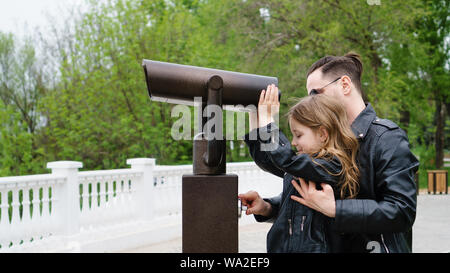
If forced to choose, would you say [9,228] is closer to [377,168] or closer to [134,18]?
[377,168]

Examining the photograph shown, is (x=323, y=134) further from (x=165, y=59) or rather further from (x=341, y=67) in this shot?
(x=165, y=59)

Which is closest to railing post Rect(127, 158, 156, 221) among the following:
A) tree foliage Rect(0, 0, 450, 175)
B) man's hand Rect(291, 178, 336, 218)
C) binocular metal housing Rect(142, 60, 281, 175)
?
binocular metal housing Rect(142, 60, 281, 175)

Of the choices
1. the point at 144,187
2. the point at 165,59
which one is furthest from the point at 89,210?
the point at 165,59

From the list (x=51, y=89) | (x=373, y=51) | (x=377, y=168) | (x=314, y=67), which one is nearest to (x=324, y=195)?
(x=377, y=168)

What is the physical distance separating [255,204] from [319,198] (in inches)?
15.1

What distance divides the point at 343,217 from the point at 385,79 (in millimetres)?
13652

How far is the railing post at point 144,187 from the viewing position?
22.2ft

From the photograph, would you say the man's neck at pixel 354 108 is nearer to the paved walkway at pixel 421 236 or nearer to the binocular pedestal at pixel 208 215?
the binocular pedestal at pixel 208 215

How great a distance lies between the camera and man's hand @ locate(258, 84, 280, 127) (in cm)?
147

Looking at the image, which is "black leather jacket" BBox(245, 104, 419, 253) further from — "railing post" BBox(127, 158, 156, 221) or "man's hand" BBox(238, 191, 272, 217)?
"railing post" BBox(127, 158, 156, 221)

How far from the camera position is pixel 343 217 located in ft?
4.34

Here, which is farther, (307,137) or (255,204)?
(255,204)

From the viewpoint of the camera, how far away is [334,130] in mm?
1479

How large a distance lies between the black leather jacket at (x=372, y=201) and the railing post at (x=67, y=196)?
4.59m
